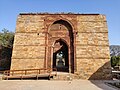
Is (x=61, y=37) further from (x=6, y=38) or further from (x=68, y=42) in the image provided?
(x=6, y=38)

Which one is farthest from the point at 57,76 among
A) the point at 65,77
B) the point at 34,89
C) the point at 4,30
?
the point at 4,30

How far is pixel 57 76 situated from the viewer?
13289 millimetres

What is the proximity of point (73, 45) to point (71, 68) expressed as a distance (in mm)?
2412

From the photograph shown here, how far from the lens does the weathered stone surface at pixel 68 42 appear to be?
14648 millimetres

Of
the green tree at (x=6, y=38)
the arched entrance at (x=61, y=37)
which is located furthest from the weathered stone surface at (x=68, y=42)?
the green tree at (x=6, y=38)

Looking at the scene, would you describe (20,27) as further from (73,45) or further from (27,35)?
(73,45)

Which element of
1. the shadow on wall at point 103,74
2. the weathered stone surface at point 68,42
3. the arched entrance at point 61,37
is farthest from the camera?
the arched entrance at point 61,37

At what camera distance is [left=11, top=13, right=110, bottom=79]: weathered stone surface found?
14648 mm

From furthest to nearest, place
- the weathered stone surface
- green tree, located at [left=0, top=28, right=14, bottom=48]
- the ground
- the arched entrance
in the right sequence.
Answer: green tree, located at [left=0, top=28, right=14, bottom=48] < the arched entrance < the weathered stone surface < the ground

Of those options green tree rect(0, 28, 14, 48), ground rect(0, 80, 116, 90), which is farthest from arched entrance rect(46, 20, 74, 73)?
green tree rect(0, 28, 14, 48)

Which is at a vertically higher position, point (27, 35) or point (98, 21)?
point (98, 21)

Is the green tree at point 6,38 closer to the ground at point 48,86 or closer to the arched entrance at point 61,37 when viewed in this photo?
the arched entrance at point 61,37

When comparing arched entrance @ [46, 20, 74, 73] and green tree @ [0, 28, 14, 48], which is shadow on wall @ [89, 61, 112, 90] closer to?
arched entrance @ [46, 20, 74, 73]

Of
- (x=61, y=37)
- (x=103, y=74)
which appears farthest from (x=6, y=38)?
(x=103, y=74)
